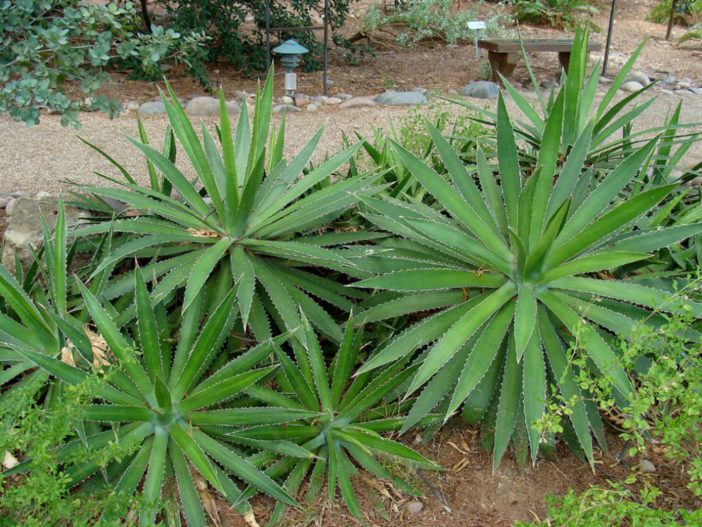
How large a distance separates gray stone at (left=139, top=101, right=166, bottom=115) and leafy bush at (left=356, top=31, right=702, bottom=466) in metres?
5.01

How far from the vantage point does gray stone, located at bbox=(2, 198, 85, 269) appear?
3035mm

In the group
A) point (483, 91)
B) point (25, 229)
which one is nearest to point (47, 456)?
point (25, 229)

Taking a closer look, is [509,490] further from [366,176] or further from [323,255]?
[366,176]

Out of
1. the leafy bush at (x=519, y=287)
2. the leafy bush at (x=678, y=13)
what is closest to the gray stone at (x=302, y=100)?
the leafy bush at (x=519, y=287)

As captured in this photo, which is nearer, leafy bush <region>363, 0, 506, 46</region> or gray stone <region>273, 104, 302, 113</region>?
gray stone <region>273, 104, 302, 113</region>

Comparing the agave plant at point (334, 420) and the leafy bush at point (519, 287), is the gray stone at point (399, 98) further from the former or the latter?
the agave plant at point (334, 420)

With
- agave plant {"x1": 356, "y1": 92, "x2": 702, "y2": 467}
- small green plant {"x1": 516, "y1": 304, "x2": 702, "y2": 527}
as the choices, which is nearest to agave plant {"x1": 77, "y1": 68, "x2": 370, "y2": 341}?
agave plant {"x1": 356, "y1": 92, "x2": 702, "y2": 467}

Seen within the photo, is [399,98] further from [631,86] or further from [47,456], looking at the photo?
[47,456]

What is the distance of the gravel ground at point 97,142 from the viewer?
502 cm

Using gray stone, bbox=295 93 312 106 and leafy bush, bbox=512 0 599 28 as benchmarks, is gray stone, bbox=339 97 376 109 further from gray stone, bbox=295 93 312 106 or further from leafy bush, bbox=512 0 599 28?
leafy bush, bbox=512 0 599 28

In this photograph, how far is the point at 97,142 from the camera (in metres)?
5.80

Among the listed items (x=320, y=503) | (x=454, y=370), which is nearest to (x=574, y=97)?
(x=454, y=370)

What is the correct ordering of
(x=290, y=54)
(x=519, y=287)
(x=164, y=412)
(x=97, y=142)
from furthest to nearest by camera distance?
(x=290, y=54) < (x=97, y=142) < (x=519, y=287) < (x=164, y=412)

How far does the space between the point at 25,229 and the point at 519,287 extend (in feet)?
7.59
